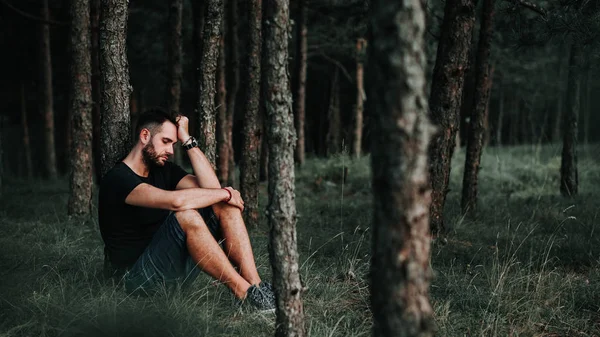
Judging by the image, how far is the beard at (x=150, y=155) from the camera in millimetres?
4188

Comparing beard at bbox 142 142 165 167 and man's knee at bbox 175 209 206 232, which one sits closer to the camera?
man's knee at bbox 175 209 206 232

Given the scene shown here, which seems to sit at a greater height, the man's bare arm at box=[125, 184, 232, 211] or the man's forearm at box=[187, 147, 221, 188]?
the man's forearm at box=[187, 147, 221, 188]

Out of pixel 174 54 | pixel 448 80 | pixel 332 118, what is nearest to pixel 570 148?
pixel 448 80

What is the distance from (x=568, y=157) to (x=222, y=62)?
6.88 m

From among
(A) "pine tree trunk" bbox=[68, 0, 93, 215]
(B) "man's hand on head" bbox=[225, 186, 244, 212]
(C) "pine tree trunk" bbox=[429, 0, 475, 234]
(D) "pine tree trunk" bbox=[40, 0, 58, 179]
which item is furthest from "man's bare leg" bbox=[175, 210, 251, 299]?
(D) "pine tree trunk" bbox=[40, 0, 58, 179]

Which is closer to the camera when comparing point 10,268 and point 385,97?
point 385,97

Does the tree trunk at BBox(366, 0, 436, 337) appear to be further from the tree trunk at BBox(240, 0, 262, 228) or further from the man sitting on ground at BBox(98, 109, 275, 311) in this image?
the tree trunk at BBox(240, 0, 262, 228)

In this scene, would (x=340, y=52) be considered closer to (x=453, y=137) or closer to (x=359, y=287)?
(x=453, y=137)

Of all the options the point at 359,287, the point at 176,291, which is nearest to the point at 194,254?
the point at 176,291

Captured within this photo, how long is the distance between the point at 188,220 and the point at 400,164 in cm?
222

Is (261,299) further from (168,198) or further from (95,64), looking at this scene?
(95,64)

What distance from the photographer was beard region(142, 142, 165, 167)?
4188mm

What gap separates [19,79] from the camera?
1803 cm

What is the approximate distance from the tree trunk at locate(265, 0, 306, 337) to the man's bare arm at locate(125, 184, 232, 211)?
1.28 m
